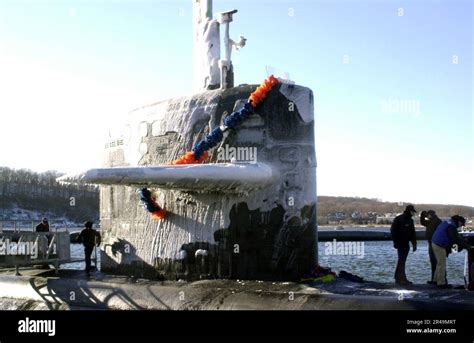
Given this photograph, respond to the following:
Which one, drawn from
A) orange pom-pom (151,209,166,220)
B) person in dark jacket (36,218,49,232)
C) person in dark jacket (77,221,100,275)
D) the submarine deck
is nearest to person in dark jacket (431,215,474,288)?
the submarine deck

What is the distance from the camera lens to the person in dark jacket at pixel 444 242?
26.7 feet

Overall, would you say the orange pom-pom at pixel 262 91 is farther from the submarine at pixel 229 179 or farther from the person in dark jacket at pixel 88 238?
the person in dark jacket at pixel 88 238

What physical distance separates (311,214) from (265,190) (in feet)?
2.53

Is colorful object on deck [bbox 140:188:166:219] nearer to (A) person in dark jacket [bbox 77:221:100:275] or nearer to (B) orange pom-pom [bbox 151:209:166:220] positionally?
(B) orange pom-pom [bbox 151:209:166:220]

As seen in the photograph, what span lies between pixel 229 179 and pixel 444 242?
3.17 meters

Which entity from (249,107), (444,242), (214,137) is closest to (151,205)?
(214,137)

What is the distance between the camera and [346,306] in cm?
682
